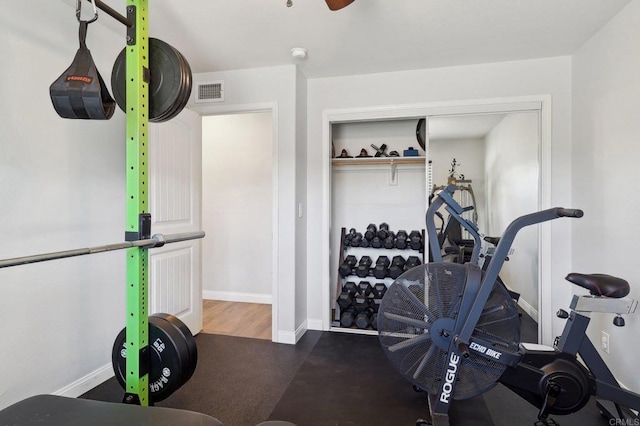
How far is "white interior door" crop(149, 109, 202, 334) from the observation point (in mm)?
2699

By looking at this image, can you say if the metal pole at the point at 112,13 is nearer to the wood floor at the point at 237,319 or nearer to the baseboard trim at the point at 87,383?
the baseboard trim at the point at 87,383

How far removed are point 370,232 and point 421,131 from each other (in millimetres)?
1152

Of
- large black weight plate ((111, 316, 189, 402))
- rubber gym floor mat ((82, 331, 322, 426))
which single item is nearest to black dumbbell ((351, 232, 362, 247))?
rubber gym floor mat ((82, 331, 322, 426))

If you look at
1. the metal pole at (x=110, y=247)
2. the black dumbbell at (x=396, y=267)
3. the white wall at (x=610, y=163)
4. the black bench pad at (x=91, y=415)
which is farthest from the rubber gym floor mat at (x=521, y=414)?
the metal pole at (x=110, y=247)

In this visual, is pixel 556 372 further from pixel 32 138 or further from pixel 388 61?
pixel 32 138

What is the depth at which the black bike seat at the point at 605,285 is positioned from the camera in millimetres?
1720

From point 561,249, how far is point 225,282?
12.3 ft

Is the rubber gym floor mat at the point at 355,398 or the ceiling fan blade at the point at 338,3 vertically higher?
the ceiling fan blade at the point at 338,3

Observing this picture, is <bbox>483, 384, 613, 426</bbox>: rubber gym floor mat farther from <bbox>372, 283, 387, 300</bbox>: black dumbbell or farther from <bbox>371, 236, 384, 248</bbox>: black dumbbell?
<bbox>371, 236, 384, 248</bbox>: black dumbbell

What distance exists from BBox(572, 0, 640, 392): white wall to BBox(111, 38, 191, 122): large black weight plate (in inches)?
Result: 103

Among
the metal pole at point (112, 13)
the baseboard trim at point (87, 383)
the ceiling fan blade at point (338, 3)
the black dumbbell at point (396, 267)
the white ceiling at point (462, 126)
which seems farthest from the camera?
the black dumbbell at point (396, 267)

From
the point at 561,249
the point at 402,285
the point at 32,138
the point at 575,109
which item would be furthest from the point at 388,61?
the point at 32,138

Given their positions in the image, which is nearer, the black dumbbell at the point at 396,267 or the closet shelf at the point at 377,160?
the black dumbbell at the point at 396,267

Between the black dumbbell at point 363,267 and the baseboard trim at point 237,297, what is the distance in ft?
4.73
